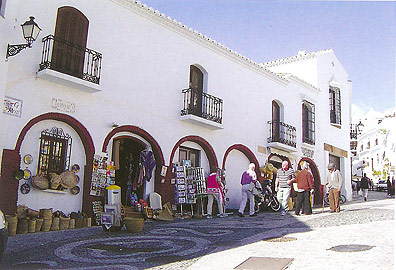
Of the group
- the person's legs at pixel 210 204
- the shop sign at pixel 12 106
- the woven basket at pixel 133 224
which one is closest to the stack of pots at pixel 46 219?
the woven basket at pixel 133 224

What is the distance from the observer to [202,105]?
15969 mm

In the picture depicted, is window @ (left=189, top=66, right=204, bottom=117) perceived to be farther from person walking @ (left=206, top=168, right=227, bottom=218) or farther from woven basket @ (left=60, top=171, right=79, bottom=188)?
woven basket @ (left=60, top=171, right=79, bottom=188)

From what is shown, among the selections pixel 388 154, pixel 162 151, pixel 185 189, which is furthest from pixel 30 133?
pixel 388 154

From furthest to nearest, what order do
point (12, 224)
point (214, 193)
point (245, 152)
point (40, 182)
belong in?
point (245, 152) < point (214, 193) < point (40, 182) < point (12, 224)

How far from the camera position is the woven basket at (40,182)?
1044cm

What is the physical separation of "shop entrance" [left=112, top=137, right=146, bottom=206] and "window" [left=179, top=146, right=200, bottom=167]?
1.76 meters

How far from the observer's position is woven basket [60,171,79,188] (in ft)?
36.2

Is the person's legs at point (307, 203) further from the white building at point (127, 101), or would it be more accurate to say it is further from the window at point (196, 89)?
the window at point (196, 89)

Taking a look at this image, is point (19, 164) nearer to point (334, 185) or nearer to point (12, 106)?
point (12, 106)

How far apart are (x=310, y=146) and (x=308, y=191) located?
29.8 ft

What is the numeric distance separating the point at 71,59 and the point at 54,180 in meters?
3.46

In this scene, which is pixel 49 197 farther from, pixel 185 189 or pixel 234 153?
pixel 234 153

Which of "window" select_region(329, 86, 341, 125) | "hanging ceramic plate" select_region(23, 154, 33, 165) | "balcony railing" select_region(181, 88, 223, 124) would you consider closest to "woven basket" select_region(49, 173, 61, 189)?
"hanging ceramic plate" select_region(23, 154, 33, 165)

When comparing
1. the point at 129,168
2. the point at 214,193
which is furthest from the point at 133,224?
the point at 214,193
